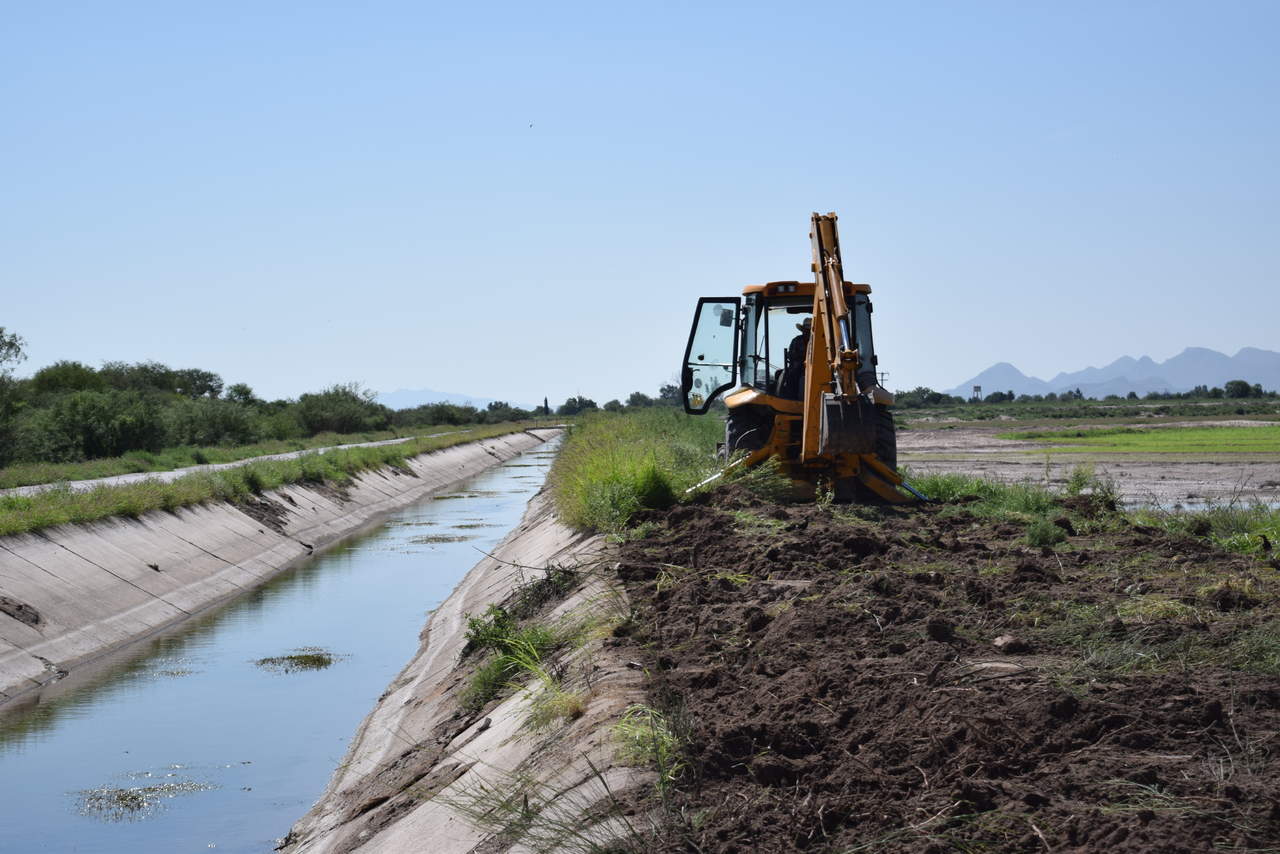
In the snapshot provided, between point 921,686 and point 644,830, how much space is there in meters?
1.66

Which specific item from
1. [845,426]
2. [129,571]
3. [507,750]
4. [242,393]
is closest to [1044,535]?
[845,426]

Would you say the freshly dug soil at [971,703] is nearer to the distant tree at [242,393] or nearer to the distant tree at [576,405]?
the distant tree at [242,393]

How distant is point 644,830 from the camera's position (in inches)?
181

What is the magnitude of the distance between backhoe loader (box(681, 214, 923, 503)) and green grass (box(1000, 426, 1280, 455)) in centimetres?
2690

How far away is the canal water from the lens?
9.48 m

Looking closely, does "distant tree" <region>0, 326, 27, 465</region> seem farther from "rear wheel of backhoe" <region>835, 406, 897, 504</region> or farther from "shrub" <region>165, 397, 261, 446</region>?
"rear wheel of backhoe" <region>835, 406, 897, 504</region>

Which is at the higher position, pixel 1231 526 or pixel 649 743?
pixel 649 743

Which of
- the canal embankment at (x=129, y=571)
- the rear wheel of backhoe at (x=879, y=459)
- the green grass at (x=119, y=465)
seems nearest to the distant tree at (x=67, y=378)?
the green grass at (x=119, y=465)

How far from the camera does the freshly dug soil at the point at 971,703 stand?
4.17 meters

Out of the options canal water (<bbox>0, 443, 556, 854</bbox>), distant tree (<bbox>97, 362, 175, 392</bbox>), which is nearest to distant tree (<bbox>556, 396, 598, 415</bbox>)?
distant tree (<bbox>97, 362, 175, 392</bbox>)

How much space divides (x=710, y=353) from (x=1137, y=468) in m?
20.8

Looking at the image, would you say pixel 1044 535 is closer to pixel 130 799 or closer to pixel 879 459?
pixel 879 459

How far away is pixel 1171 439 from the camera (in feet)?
157

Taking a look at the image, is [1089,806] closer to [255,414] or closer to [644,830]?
[644,830]
